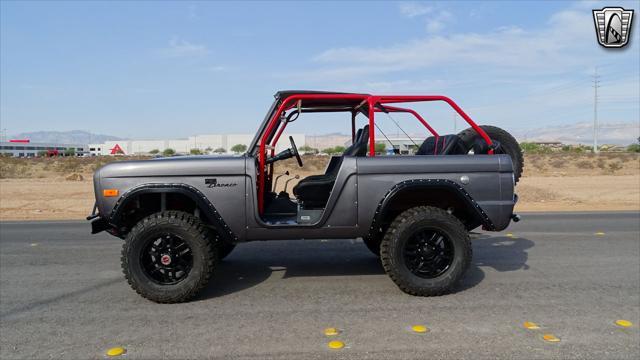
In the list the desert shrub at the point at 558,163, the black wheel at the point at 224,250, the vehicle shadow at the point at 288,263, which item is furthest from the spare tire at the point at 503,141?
the desert shrub at the point at 558,163

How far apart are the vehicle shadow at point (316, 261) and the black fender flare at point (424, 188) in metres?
0.86

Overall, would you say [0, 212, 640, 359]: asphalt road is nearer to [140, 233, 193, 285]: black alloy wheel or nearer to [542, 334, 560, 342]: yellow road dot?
[542, 334, 560, 342]: yellow road dot

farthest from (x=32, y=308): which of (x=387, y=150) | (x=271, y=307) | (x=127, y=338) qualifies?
(x=387, y=150)

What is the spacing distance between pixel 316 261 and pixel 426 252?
1873mm

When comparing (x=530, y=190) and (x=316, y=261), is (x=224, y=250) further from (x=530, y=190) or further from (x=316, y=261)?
(x=530, y=190)

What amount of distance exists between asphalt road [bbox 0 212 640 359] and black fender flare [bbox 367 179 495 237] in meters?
0.75

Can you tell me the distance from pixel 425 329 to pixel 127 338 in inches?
93.6

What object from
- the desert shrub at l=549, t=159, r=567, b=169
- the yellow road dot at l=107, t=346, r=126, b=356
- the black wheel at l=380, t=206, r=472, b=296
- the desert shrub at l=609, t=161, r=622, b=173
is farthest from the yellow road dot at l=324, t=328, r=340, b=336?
the desert shrub at l=549, t=159, r=567, b=169

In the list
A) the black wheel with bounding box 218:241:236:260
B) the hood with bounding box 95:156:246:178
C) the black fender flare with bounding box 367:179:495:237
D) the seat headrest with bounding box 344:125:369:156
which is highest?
the seat headrest with bounding box 344:125:369:156

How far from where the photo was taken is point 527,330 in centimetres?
379

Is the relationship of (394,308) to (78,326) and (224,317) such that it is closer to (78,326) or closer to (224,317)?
(224,317)

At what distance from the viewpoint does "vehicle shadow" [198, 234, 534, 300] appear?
5297 millimetres

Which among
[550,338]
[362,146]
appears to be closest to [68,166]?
[362,146]

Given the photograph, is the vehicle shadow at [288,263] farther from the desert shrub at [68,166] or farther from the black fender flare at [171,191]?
the desert shrub at [68,166]
